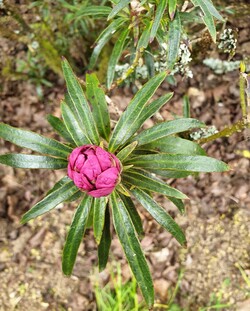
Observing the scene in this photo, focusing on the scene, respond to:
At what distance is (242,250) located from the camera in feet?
8.45

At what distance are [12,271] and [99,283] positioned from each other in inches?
20.6

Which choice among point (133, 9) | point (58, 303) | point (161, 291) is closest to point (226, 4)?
point (133, 9)

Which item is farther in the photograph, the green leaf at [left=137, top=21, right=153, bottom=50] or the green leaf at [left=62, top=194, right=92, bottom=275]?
the green leaf at [left=137, top=21, right=153, bottom=50]

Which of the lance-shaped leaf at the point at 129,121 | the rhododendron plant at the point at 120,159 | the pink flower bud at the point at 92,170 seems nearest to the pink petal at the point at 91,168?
the pink flower bud at the point at 92,170

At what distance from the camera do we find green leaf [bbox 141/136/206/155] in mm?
1657

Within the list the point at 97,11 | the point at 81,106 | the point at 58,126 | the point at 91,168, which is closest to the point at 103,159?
the point at 91,168

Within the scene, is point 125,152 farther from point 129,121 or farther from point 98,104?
point 98,104

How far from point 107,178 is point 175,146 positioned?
445mm

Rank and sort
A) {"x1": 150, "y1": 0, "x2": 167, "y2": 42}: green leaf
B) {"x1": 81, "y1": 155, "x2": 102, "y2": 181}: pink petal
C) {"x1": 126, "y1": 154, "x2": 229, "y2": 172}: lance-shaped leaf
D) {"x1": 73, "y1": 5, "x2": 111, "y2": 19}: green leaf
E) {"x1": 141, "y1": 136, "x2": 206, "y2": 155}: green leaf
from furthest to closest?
{"x1": 73, "y1": 5, "x2": 111, "y2": 19}: green leaf
{"x1": 141, "y1": 136, "x2": 206, "y2": 155}: green leaf
{"x1": 150, "y1": 0, "x2": 167, "y2": 42}: green leaf
{"x1": 126, "y1": 154, "x2": 229, "y2": 172}: lance-shaped leaf
{"x1": 81, "y1": 155, "x2": 102, "y2": 181}: pink petal

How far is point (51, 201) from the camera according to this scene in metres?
1.57

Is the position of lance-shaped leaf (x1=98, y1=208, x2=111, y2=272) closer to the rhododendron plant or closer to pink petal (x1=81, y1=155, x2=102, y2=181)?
the rhododendron plant

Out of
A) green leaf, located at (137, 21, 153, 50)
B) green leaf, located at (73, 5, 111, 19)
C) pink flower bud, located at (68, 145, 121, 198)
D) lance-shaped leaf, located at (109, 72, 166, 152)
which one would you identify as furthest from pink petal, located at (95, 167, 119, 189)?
green leaf, located at (73, 5, 111, 19)

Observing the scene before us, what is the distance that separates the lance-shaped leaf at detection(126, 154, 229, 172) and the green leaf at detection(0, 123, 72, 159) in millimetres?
254

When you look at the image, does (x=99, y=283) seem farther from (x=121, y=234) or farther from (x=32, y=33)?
(x=32, y=33)
